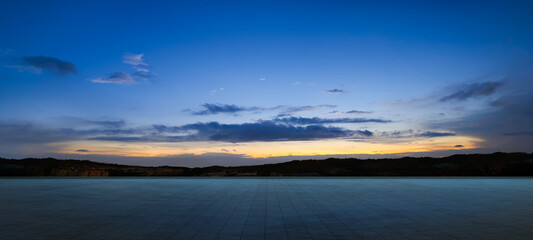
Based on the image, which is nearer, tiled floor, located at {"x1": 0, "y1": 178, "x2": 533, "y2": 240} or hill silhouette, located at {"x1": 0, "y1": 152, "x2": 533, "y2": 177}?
tiled floor, located at {"x1": 0, "y1": 178, "x2": 533, "y2": 240}

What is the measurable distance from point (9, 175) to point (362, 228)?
142 feet

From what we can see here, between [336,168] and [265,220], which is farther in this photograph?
[336,168]

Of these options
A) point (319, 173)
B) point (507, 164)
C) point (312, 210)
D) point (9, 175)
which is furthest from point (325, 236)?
point (507, 164)

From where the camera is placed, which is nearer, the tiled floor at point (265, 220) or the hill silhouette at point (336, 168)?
the tiled floor at point (265, 220)

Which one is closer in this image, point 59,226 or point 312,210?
point 59,226

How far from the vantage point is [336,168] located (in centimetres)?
5041

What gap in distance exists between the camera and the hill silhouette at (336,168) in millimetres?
41856

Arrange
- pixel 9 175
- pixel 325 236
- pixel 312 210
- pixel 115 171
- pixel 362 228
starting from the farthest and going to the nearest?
pixel 115 171 → pixel 9 175 → pixel 312 210 → pixel 362 228 → pixel 325 236

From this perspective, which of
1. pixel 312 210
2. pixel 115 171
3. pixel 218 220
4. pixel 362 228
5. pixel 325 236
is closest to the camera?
pixel 325 236

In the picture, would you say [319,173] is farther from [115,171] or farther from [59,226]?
[59,226]

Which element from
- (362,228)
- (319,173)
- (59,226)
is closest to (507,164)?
(319,173)

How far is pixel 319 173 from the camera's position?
46.7m

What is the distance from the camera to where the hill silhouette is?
41856 millimetres

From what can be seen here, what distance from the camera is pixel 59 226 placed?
27.8ft
